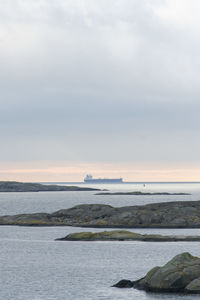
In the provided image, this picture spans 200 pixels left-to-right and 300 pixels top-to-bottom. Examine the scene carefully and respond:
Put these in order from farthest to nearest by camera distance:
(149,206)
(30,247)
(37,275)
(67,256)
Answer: (149,206), (30,247), (67,256), (37,275)

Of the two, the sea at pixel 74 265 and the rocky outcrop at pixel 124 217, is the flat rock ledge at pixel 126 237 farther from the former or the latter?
the rocky outcrop at pixel 124 217

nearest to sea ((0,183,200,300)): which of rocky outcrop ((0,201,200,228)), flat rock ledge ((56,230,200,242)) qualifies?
flat rock ledge ((56,230,200,242))

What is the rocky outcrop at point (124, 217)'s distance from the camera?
100 m

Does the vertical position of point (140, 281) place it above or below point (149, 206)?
below

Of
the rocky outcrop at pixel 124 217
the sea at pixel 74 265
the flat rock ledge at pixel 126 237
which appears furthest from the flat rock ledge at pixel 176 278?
the rocky outcrop at pixel 124 217

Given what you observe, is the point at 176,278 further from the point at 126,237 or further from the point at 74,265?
the point at 126,237

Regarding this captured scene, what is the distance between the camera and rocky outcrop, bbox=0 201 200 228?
10025cm

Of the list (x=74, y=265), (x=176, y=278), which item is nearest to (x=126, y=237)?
(x=74, y=265)

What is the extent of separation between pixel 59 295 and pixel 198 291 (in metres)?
9.66

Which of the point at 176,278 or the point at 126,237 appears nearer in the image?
the point at 176,278

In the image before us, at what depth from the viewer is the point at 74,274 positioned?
51.7 meters

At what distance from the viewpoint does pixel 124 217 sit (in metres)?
103

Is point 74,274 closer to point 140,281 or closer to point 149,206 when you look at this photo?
point 140,281

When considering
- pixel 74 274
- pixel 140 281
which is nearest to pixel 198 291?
pixel 140 281
